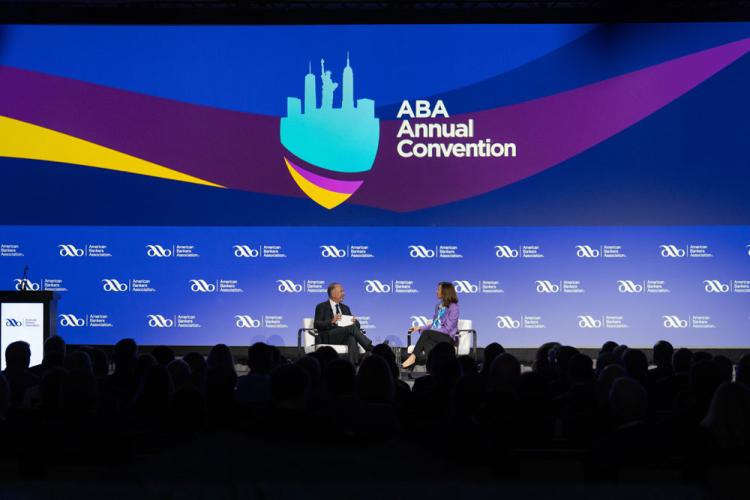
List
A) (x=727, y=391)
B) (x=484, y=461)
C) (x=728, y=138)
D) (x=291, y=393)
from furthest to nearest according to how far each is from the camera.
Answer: (x=728, y=138)
(x=291, y=393)
(x=727, y=391)
(x=484, y=461)

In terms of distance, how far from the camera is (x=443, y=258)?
391 inches

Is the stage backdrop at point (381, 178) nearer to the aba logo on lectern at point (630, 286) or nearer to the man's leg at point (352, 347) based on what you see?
the aba logo on lectern at point (630, 286)

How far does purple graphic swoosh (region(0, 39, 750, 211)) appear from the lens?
387 inches

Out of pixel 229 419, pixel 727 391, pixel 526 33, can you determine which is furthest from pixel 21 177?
pixel 727 391

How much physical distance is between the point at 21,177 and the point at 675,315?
7.84m

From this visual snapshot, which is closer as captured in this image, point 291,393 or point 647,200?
point 291,393

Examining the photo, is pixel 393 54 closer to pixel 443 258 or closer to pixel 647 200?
pixel 443 258

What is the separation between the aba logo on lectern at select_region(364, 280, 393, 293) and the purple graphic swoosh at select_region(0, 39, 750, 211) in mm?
890

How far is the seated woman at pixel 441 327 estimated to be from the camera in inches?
352

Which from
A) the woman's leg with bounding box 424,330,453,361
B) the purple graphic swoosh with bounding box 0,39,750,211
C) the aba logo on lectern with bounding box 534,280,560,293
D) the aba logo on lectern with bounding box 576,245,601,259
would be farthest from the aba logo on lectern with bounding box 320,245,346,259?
the aba logo on lectern with bounding box 576,245,601,259

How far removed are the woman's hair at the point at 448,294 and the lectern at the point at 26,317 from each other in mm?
3950

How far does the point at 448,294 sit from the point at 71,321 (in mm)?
4442

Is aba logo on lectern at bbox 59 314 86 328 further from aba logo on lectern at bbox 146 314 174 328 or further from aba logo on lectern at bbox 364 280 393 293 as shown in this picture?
aba logo on lectern at bbox 364 280 393 293

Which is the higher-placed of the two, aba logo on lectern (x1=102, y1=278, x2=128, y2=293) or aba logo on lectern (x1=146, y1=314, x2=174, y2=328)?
aba logo on lectern (x1=102, y1=278, x2=128, y2=293)
